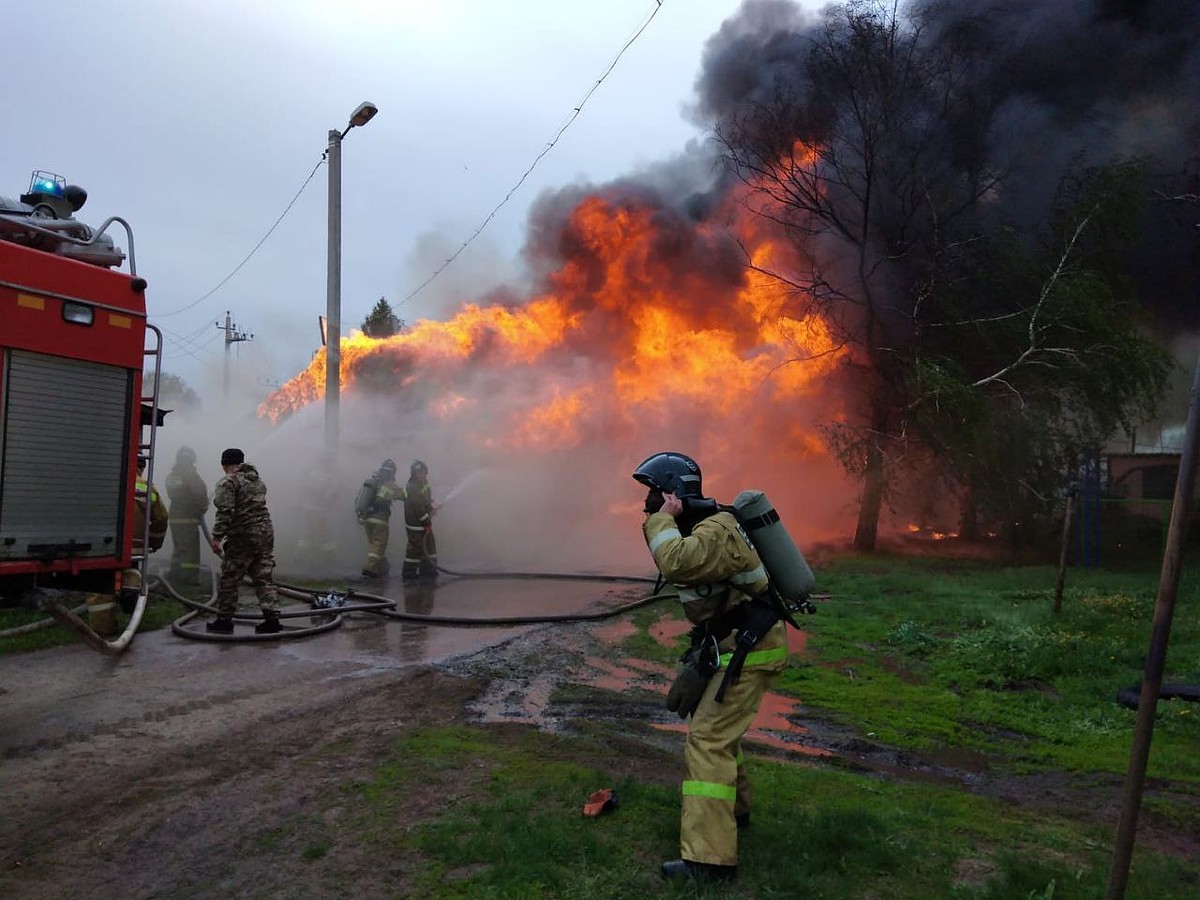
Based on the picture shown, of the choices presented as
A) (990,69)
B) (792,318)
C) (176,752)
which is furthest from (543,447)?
(176,752)

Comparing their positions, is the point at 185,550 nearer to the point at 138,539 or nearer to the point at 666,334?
the point at 138,539

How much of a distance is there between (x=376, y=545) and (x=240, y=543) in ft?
15.9

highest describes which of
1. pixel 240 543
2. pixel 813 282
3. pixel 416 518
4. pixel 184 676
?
pixel 813 282

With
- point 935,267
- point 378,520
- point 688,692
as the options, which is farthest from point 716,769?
point 935,267

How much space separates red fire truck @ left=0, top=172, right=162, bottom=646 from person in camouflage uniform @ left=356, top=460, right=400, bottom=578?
24.9 ft

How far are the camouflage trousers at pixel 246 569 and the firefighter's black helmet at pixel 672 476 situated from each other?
6008mm

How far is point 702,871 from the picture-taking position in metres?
3.31

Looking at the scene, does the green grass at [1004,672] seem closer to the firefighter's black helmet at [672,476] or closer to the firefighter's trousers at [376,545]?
the firefighter's black helmet at [672,476]

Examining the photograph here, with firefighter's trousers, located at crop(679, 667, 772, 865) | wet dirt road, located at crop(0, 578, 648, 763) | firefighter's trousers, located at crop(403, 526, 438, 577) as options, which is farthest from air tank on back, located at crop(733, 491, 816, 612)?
firefighter's trousers, located at crop(403, 526, 438, 577)

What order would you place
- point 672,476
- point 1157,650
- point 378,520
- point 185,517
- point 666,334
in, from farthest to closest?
1. point 666,334
2. point 378,520
3. point 185,517
4. point 672,476
5. point 1157,650

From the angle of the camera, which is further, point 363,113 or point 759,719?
point 363,113

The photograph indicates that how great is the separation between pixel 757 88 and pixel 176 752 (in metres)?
19.0

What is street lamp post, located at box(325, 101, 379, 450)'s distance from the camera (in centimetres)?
1371

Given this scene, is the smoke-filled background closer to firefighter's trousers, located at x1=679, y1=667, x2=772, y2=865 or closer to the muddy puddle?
the muddy puddle
